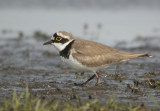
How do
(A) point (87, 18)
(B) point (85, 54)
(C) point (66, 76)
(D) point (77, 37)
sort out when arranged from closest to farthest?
(B) point (85, 54) → (C) point (66, 76) → (D) point (77, 37) → (A) point (87, 18)

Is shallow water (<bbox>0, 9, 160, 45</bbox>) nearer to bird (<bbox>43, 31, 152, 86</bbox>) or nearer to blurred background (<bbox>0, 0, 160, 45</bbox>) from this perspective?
blurred background (<bbox>0, 0, 160, 45</bbox>)

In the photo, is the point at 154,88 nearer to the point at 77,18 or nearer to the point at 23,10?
the point at 77,18

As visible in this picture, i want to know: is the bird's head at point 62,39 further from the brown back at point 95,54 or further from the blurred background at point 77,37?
the blurred background at point 77,37

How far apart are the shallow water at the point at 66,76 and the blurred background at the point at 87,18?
5.42ft

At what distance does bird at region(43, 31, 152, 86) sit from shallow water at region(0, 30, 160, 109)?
436 millimetres

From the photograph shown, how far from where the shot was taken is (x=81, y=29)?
50.5ft

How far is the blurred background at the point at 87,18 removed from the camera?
1489 cm

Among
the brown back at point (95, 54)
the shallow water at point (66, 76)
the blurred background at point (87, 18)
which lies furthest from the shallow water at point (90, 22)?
the brown back at point (95, 54)

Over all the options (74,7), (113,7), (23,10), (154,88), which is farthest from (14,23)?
(154,88)

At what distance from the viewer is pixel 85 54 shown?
23.8 ft

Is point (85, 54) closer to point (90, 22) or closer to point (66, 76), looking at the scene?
point (66, 76)

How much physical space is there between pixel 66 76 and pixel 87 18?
8858 mm

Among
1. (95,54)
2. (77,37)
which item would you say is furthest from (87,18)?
(95,54)

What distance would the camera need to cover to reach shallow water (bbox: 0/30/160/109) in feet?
21.4
